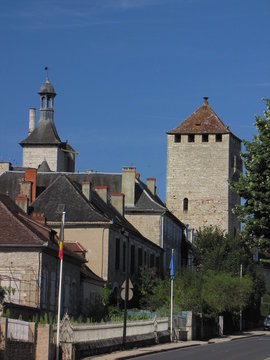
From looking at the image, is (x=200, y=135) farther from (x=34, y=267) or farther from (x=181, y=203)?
(x=34, y=267)

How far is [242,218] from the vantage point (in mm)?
26641

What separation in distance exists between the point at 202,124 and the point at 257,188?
7298 centimetres

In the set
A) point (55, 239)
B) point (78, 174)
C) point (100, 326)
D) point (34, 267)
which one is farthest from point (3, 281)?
point (78, 174)

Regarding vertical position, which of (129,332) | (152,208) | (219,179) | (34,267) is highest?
(219,179)

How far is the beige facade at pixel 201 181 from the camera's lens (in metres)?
94.7

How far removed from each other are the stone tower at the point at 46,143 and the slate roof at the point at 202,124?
58.9 ft

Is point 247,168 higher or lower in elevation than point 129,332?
higher

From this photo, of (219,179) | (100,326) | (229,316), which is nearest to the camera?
(100,326)

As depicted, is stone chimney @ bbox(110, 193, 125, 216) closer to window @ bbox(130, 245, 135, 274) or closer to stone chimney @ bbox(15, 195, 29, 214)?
window @ bbox(130, 245, 135, 274)

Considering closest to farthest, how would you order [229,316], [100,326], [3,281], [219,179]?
[100,326] < [3,281] < [229,316] < [219,179]

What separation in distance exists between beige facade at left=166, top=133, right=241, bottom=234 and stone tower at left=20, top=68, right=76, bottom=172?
17936 mm

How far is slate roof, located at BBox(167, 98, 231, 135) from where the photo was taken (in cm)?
9738

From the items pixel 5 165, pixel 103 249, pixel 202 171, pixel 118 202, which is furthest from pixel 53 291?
pixel 5 165

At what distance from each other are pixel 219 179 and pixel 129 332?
57552mm
